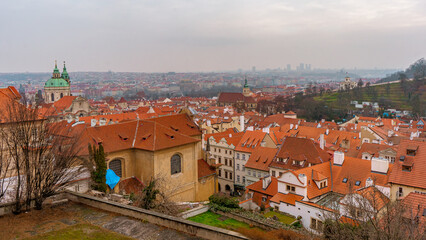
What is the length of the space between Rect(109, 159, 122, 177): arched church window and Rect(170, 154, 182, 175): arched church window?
4.77 meters

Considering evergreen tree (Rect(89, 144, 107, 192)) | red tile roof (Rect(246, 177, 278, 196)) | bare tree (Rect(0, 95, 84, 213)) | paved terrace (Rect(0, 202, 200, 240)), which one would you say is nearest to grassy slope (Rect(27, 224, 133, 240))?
paved terrace (Rect(0, 202, 200, 240))

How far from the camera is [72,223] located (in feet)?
51.4

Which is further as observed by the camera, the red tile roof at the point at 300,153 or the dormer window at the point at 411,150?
the red tile roof at the point at 300,153

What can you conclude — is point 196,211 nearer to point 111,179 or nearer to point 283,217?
point 283,217

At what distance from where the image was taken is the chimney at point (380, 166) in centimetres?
2947

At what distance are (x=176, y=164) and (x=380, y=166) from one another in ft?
61.4

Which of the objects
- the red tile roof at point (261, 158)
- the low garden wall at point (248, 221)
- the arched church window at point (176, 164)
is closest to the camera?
the low garden wall at point (248, 221)

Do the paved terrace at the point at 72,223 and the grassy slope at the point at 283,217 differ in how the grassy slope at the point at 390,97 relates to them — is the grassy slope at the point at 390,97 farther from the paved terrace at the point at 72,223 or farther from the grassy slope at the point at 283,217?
the paved terrace at the point at 72,223

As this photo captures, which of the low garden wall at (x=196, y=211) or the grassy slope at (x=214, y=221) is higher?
the low garden wall at (x=196, y=211)

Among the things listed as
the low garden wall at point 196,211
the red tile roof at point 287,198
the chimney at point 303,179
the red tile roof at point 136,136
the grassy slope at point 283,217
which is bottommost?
the grassy slope at point 283,217

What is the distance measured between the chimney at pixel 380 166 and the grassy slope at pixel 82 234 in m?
24.3

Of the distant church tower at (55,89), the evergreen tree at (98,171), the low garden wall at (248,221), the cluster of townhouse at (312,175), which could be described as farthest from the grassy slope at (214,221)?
the distant church tower at (55,89)

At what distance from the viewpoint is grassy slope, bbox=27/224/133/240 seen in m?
13.9

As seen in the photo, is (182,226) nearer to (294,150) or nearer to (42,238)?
(42,238)
